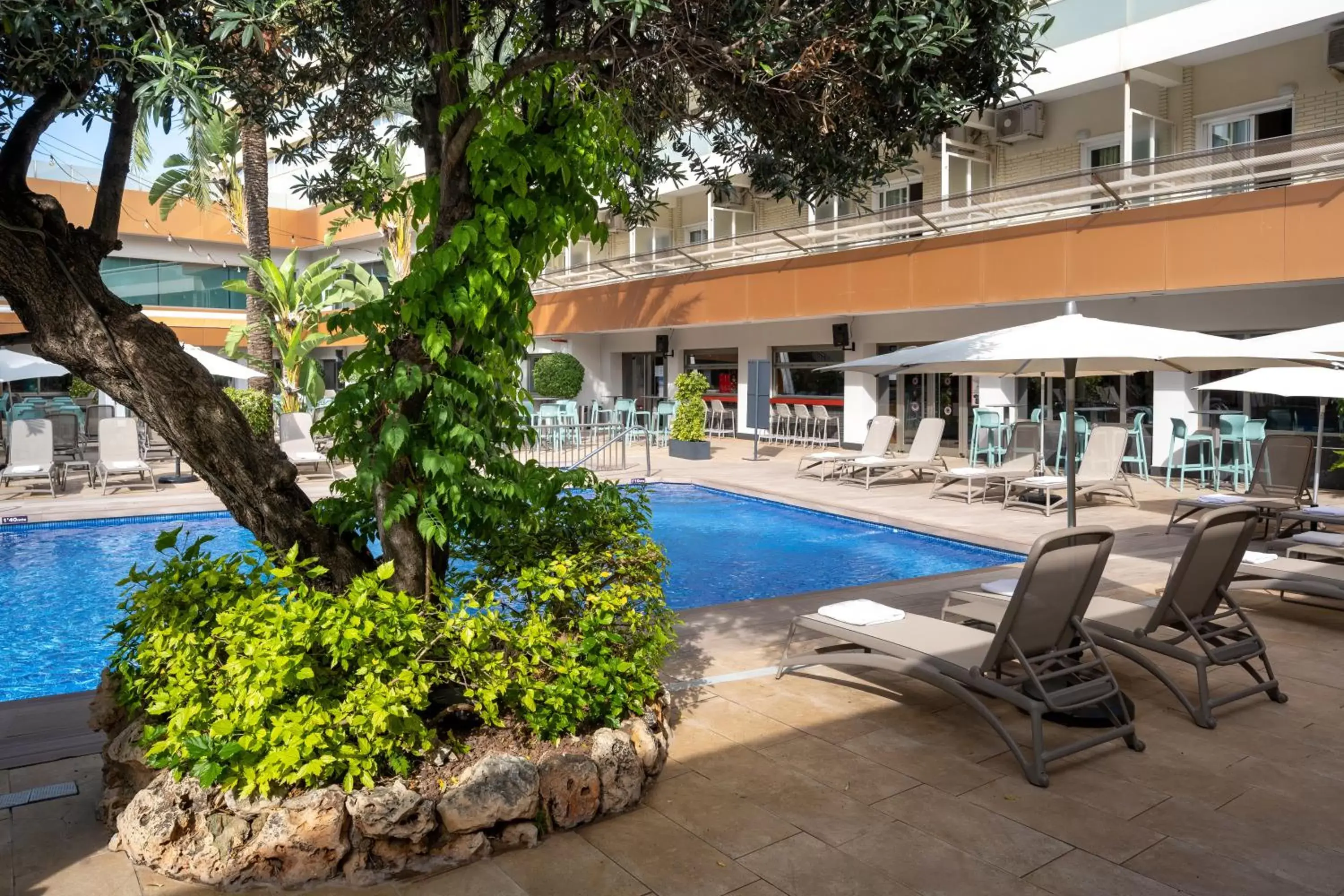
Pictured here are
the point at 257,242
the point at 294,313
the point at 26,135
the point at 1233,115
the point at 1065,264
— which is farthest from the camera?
the point at 294,313

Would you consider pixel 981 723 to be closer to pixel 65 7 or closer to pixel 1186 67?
pixel 65 7

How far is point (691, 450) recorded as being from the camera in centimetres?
2038

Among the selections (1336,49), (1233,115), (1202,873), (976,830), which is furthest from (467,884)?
(1233,115)

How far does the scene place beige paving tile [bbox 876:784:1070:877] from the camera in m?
3.62

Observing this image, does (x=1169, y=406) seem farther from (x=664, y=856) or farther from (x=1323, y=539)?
(x=664, y=856)

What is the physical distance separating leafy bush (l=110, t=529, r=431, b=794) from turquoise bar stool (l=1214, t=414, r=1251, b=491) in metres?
13.4

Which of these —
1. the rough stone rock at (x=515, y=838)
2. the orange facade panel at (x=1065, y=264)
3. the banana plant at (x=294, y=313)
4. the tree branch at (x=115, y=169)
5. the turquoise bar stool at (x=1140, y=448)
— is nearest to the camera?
the rough stone rock at (x=515, y=838)

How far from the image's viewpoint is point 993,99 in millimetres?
5340

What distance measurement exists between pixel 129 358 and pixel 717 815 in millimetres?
3101

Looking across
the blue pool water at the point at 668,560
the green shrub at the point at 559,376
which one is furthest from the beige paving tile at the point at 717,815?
the green shrub at the point at 559,376

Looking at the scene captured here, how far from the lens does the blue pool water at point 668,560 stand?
8125 millimetres

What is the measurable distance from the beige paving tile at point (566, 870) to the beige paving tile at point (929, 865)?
86 cm

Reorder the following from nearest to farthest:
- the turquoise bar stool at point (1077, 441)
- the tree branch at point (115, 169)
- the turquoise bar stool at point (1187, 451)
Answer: the tree branch at point (115, 169) < the turquoise bar stool at point (1187, 451) < the turquoise bar stool at point (1077, 441)

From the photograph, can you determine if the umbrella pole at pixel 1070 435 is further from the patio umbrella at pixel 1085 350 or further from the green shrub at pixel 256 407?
the green shrub at pixel 256 407
